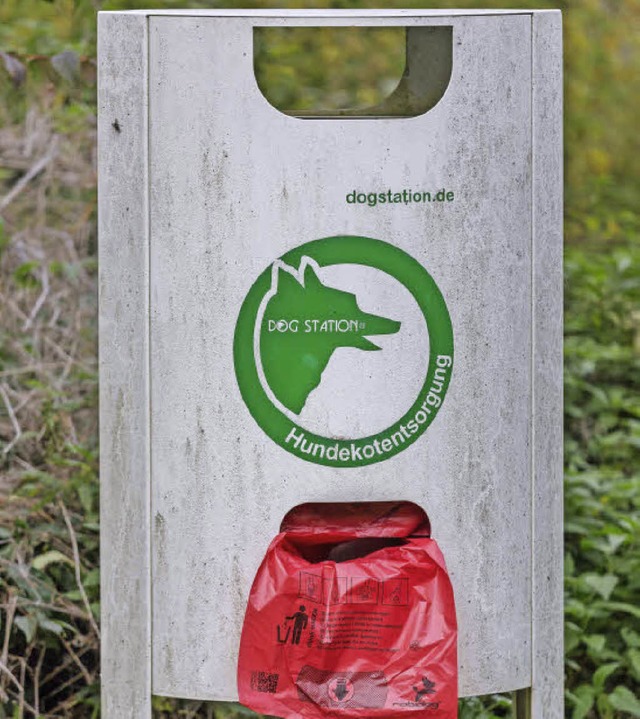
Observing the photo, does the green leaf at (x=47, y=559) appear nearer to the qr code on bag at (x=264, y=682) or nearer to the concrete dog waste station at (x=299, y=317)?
the concrete dog waste station at (x=299, y=317)

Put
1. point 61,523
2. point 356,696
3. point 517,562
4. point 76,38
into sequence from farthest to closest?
point 76,38, point 61,523, point 517,562, point 356,696

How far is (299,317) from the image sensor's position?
84.9 inches

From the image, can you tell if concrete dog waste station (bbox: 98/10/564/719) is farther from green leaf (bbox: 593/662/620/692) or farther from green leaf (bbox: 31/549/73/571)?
green leaf (bbox: 593/662/620/692)

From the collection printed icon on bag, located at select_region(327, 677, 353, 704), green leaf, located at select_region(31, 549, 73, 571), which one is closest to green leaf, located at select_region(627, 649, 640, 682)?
printed icon on bag, located at select_region(327, 677, 353, 704)

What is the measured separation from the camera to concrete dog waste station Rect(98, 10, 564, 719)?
214 cm

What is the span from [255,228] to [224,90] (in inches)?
9.2

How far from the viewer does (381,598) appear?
2.14 metres

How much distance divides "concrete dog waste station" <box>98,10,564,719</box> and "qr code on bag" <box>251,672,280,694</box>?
80 millimetres

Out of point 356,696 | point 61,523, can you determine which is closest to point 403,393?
point 356,696

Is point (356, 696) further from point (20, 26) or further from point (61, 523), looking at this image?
point (20, 26)

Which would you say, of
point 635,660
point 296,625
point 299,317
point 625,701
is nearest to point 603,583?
point 635,660

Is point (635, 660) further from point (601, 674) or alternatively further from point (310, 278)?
point (310, 278)

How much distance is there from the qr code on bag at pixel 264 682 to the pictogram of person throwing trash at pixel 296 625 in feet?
0.20

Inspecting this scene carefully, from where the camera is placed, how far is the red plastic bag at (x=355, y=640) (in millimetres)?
2125
